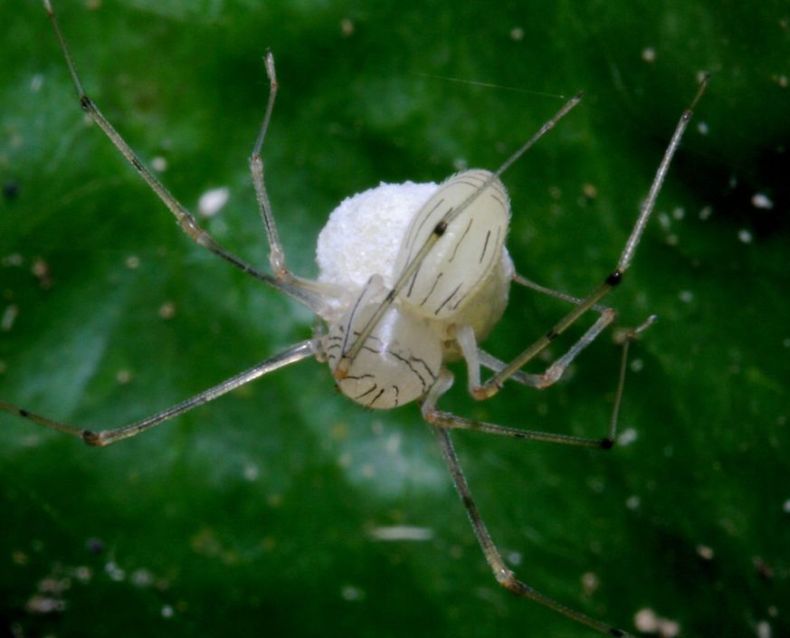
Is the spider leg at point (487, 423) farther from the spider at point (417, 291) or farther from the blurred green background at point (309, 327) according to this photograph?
the blurred green background at point (309, 327)

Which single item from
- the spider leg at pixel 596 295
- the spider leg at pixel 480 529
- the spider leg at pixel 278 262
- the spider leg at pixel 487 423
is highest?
the spider leg at pixel 596 295

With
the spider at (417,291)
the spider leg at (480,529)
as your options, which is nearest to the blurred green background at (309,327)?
the spider at (417,291)

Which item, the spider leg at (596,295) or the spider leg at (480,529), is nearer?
the spider leg at (596,295)

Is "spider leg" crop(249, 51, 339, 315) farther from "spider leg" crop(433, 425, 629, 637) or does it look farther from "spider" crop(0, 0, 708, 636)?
"spider leg" crop(433, 425, 629, 637)

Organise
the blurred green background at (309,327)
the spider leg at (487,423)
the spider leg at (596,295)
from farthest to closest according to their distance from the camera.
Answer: the blurred green background at (309,327) < the spider leg at (487,423) < the spider leg at (596,295)

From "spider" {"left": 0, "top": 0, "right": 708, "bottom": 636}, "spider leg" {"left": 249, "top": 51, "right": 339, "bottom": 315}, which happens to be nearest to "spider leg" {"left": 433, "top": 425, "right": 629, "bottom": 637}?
"spider" {"left": 0, "top": 0, "right": 708, "bottom": 636}

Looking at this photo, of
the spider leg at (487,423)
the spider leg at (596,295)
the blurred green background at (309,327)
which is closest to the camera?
the spider leg at (596,295)

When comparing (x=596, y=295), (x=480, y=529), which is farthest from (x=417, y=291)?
(x=480, y=529)

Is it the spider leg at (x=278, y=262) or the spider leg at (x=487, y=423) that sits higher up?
the spider leg at (x=278, y=262)
